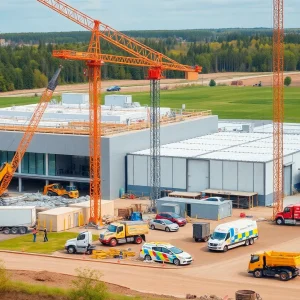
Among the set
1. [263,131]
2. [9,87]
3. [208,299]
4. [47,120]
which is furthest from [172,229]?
[9,87]

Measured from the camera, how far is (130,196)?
73.2 m

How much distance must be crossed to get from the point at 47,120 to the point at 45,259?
3288cm

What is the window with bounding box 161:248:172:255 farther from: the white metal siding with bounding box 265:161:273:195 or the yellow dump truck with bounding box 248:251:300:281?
the white metal siding with bounding box 265:161:273:195

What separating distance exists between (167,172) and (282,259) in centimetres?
2664

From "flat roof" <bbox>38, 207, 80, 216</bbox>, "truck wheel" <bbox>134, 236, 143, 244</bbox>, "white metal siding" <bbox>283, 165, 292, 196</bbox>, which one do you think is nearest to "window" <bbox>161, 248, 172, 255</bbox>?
"truck wheel" <bbox>134, 236, 143, 244</bbox>

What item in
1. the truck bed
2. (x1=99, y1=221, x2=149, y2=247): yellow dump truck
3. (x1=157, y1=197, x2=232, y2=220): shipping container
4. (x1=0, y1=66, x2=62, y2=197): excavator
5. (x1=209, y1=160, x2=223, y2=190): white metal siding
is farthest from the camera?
(x1=0, y1=66, x2=62, y2=197): excavator

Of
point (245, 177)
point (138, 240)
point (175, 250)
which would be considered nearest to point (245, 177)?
point (245, 177)

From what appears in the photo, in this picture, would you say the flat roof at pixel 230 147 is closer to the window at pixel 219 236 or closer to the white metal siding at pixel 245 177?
the white metal siding at pixel 245 177

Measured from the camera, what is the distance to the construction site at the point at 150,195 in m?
48.4

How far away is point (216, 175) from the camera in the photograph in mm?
71188

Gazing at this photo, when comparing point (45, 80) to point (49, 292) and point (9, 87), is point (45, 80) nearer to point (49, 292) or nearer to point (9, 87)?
point (9, 87)

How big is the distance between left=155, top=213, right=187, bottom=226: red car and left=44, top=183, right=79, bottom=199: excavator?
11500mm

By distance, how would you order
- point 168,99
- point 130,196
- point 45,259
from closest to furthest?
point 45,259 < point 130,196 < point 168,99

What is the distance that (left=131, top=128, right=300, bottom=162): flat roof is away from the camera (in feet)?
239
